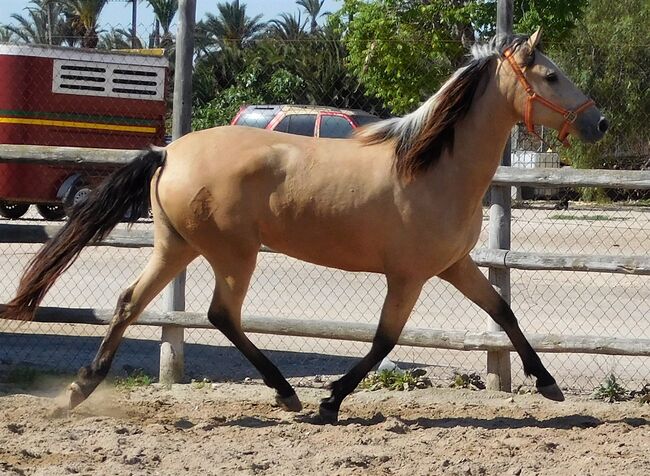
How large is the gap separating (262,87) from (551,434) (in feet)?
40.3

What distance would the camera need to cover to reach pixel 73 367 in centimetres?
693

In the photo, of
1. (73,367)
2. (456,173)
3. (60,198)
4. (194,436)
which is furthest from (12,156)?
(60,198)

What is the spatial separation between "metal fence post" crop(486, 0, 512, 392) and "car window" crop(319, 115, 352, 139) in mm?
7322

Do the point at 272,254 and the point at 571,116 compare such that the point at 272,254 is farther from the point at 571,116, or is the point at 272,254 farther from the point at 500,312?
the point at 571,116

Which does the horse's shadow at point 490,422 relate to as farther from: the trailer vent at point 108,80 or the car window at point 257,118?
the car window at point 257,118

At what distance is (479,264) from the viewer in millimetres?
6410

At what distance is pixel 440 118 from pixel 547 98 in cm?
55

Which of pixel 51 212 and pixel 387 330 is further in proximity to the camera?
pixel 51 212

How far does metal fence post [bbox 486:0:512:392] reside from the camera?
6.38 m

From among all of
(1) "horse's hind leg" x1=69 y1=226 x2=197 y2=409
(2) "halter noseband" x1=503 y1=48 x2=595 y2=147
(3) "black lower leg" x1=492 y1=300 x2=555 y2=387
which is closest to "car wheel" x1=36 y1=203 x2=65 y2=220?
(1) "horse's hind leg" x1=69 y1=226 x2=197 y2=409

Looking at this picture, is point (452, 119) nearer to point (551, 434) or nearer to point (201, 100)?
point (551, 434)

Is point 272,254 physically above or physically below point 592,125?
below

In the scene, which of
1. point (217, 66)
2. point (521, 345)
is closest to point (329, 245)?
point (521, 345)

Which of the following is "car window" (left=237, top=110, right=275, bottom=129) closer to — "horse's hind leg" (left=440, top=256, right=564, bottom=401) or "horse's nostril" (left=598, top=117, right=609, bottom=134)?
"horse's hind leg" (left=440, top=256, right=564, bottom=401)
